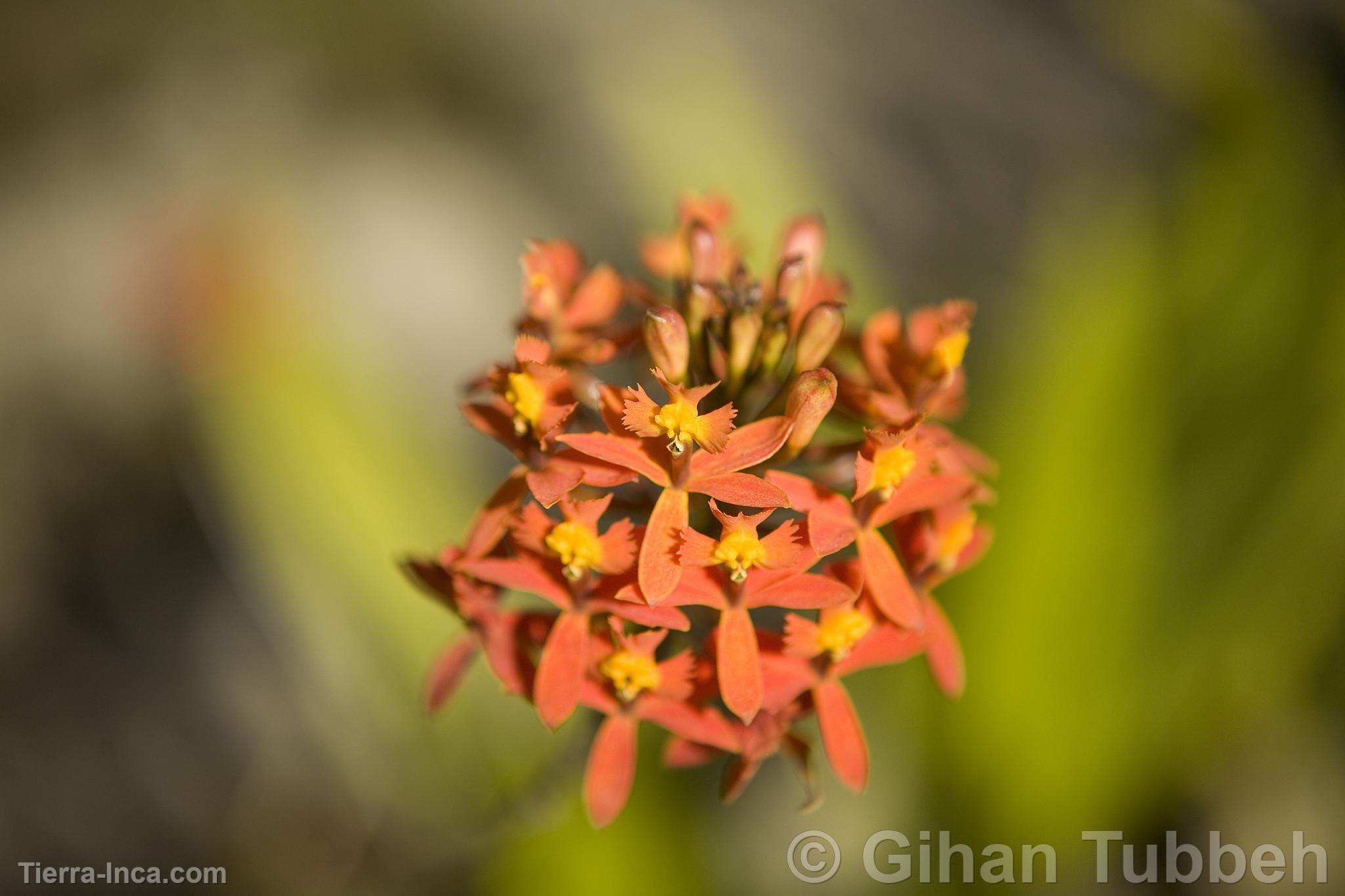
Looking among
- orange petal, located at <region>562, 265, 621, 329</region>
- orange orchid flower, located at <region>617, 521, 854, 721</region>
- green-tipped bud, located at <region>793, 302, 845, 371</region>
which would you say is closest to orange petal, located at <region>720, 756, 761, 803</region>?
orange orchid flower, located at <region>617, 521, 854, 721</region>

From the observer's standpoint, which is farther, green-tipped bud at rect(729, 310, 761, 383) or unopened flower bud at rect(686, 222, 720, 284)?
unopened flower bud at rect(686, 222, 720, 284)

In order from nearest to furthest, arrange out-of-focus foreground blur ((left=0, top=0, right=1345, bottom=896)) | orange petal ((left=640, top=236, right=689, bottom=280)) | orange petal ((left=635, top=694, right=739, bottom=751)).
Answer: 1. orange petal ((left=635, top=694, right=739, bottom=751))
2. orange petal ((left=640, top=236, right=689, bottom=280))
3. out-of-focus foreground blur ((left=0, top=0, right=1345, bottom=896))

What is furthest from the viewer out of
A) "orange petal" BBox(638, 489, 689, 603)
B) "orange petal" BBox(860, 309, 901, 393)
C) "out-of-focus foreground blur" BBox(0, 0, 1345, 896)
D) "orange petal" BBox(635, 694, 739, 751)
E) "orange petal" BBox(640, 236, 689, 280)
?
"out-of-focus foreground blur" BBox(0, 0, 1345, 896)

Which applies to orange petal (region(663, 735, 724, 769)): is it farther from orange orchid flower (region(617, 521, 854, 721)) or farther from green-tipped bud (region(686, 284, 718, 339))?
green-tipped bud (region(686, 284, 718, 339))

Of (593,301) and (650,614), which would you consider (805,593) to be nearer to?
(650,614)

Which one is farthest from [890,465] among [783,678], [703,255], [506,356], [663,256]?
[506,356]

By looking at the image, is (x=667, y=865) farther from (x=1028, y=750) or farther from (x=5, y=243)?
(x=5, y=243)

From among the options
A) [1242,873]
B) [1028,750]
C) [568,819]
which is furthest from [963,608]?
[1242,873]

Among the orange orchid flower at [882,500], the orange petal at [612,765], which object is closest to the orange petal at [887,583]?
the orange orchid flower at [882,500]

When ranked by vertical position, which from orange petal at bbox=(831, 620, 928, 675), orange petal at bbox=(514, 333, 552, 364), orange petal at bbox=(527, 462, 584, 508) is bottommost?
orange petal at bbox=(831, 620, 928, 675)
